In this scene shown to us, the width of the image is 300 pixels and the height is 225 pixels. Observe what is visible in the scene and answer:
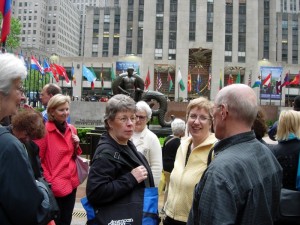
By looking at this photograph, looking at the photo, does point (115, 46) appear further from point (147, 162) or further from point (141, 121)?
point (147, 162)

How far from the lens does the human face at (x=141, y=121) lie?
4395mm

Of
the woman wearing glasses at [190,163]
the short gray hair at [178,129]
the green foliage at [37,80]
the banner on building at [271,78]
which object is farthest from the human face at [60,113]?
the banner on building at [271,78]

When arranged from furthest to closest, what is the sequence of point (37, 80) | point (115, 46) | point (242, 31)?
1. point (115, 46)
2. point (242, 31)
3. point (37, 80)

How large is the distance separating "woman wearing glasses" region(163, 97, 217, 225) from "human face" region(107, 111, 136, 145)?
2.45 feet

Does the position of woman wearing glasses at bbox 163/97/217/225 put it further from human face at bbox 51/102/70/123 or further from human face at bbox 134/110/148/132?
human face at bbox 51/102/70/123

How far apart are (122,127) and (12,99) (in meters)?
1.05

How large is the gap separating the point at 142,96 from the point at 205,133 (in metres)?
9.66

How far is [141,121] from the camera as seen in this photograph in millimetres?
4438

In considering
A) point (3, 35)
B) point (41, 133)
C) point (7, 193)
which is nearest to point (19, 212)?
point (7, 193)

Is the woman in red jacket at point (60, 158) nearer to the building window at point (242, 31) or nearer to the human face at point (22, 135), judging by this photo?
the human face at point (22, 135)

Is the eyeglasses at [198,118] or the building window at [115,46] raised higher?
the building window at [115,46]

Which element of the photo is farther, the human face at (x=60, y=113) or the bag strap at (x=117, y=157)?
the human face at (x=60, y=113)

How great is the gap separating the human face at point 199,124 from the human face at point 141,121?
0.88 meters

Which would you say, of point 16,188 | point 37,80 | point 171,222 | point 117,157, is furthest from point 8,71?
point 37,80
